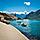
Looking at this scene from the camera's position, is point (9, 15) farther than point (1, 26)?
Yes

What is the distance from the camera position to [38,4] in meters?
3.21

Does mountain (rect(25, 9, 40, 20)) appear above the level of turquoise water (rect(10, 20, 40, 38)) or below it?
above

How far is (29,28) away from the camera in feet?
11.1

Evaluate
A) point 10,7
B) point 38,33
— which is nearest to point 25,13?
point 10,7

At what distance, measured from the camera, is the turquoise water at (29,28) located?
3.22 metres

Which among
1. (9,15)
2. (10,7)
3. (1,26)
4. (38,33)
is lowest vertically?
(38,33)

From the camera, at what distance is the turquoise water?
3.22 m

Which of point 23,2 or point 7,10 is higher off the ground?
point 23,2

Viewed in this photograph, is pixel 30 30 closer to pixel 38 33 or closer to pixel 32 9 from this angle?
pixel 38 33

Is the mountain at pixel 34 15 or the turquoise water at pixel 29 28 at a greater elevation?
the mountain at pixel 34 15

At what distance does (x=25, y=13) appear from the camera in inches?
129

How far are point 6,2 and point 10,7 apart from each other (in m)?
0.16

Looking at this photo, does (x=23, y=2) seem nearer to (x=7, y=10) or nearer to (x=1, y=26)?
(x=7, y=10)

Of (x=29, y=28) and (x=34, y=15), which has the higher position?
(x=34, y=15)
